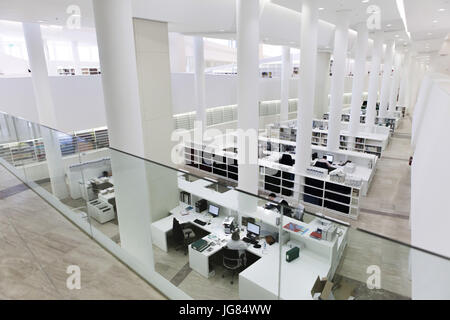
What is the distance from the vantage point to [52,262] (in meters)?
2.96

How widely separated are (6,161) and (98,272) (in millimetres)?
4534

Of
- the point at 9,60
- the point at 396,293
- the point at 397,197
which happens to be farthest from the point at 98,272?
the point at 9,60

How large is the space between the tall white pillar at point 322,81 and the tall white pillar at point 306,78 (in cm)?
1279

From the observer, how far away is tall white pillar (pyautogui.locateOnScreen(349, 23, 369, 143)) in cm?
1332

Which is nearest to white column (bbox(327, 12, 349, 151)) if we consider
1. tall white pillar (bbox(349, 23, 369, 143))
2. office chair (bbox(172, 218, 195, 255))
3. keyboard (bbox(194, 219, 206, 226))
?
tall white pillar (bbox(349, 23, 369, 143))

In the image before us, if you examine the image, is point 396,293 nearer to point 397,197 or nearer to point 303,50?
point 303,50

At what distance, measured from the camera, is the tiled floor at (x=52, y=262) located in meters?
2.56

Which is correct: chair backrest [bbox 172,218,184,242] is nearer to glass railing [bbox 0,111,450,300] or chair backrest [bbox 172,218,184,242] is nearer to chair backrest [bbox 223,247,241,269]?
glass railing [bbox 0,111,450,300]

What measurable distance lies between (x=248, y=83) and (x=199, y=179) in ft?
15.2

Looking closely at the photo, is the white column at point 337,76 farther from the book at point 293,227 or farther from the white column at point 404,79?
the white column at point 404,79

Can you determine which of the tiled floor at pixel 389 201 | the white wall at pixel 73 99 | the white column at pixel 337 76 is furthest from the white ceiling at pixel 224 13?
the tiled floor at pixel 389 201

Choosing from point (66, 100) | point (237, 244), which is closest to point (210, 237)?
point (237, 244)

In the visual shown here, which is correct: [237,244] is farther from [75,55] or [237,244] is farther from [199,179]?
[75,55]

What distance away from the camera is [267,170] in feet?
36.3
